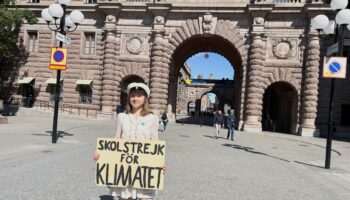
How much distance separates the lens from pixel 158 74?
1230 inches

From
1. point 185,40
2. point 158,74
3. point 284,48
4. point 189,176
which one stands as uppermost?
point 185,40

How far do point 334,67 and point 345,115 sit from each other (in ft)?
64.5

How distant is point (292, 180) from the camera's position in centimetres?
981

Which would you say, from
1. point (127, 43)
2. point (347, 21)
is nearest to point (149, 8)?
point (127, 43)

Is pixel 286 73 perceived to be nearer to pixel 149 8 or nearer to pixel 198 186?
pixel 149 8

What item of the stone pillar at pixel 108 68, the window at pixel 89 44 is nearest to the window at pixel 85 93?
the stone pillar at pixel 108 68

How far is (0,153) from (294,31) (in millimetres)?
24818

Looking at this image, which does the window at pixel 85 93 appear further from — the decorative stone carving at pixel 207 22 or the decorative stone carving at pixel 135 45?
the decorative stone carving at pixel 207 22

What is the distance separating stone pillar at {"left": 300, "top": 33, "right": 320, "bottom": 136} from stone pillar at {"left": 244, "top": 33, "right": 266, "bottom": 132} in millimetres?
3398

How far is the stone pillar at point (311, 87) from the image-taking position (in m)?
29.1

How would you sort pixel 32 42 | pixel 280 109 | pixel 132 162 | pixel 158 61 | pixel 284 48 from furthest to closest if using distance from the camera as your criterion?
pixel 280 109 < pixel 32 42 < pixel 158 61 < pixel 284 48 < pixel 132 162

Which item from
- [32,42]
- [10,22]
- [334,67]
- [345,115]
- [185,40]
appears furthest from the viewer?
[32,42]

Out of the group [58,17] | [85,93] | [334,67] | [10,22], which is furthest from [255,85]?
Result: [10,22]

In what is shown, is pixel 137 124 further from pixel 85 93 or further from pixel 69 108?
pixel 69 108
